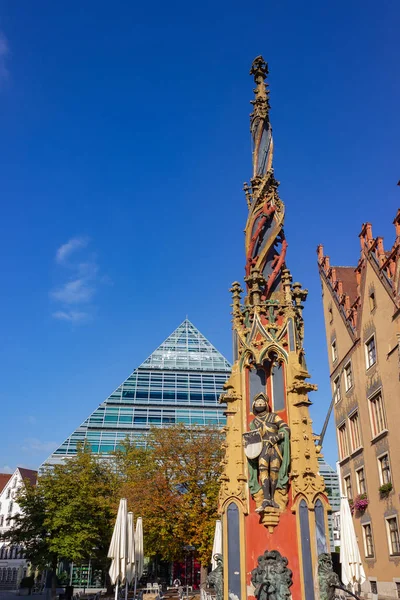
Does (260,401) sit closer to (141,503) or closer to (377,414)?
(377,414)

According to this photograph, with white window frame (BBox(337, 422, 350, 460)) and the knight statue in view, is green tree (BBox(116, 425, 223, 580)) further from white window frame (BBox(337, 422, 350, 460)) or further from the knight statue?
the knight statue

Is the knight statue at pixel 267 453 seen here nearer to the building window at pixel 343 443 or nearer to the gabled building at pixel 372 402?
the gabled building at pixel 372 402

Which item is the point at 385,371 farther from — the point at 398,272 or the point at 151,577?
the point at 151,577

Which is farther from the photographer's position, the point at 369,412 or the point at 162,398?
the point at 162,398

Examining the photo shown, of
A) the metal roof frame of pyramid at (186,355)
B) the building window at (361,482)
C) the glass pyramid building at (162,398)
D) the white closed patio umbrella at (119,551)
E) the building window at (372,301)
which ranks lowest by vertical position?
the white closed patio umbrella at (119,551)

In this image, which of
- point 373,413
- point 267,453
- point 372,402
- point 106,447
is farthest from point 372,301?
point 106,447

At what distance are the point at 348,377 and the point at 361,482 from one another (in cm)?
549

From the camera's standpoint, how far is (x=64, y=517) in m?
28.0

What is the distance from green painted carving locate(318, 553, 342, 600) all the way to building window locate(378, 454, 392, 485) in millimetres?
15136

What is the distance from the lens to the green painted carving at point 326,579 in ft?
26.0

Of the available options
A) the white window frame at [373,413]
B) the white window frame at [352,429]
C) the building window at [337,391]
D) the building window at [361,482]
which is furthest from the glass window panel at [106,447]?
the white window frame at [373,413]

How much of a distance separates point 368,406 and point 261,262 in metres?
15.8

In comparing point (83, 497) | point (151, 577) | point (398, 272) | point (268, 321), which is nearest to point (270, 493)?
point (268, 321)

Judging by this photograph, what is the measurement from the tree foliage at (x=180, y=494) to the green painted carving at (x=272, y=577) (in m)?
15.9
